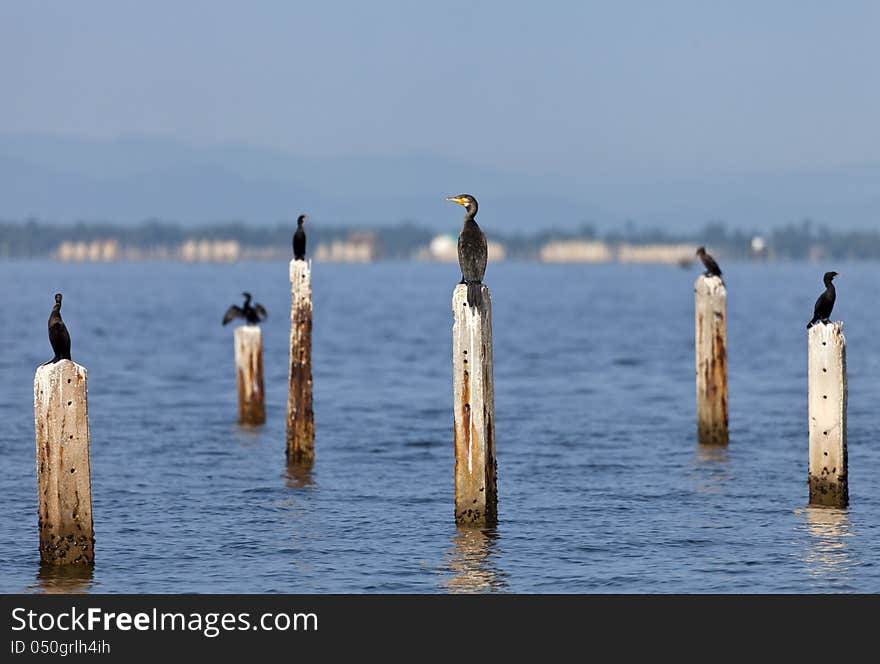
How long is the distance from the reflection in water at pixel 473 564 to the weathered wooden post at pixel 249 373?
10.6 meters

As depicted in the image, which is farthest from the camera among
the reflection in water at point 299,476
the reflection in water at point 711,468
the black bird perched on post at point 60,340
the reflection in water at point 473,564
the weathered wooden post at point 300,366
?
the reflection in water at point 299,476

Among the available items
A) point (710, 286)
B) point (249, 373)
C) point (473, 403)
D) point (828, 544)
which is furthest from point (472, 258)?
point (249, 373)

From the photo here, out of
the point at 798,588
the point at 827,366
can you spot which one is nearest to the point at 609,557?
the point at 798,588

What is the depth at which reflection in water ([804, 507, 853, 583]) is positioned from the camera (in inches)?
725

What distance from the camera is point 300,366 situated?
25.8 meters

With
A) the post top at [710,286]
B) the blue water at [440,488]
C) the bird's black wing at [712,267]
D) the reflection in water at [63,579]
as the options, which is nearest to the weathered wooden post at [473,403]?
the blue water at [440,488]

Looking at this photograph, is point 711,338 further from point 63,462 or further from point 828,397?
point 63,462

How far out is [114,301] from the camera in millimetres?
139375

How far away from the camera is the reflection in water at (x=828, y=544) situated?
60.4 ft

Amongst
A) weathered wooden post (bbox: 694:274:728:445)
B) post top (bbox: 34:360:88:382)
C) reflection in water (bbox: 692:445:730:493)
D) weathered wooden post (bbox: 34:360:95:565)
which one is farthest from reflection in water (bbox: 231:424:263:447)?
post top (bbox: 34:360:88:382)

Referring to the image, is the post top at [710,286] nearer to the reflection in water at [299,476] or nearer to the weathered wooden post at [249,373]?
the reflection in water at [299,476]

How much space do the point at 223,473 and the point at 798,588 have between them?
39.7ft

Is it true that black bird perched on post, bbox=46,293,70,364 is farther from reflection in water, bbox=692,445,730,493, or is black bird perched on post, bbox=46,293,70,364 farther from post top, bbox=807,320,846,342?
reflection in water, bbox=692,445,730,493
